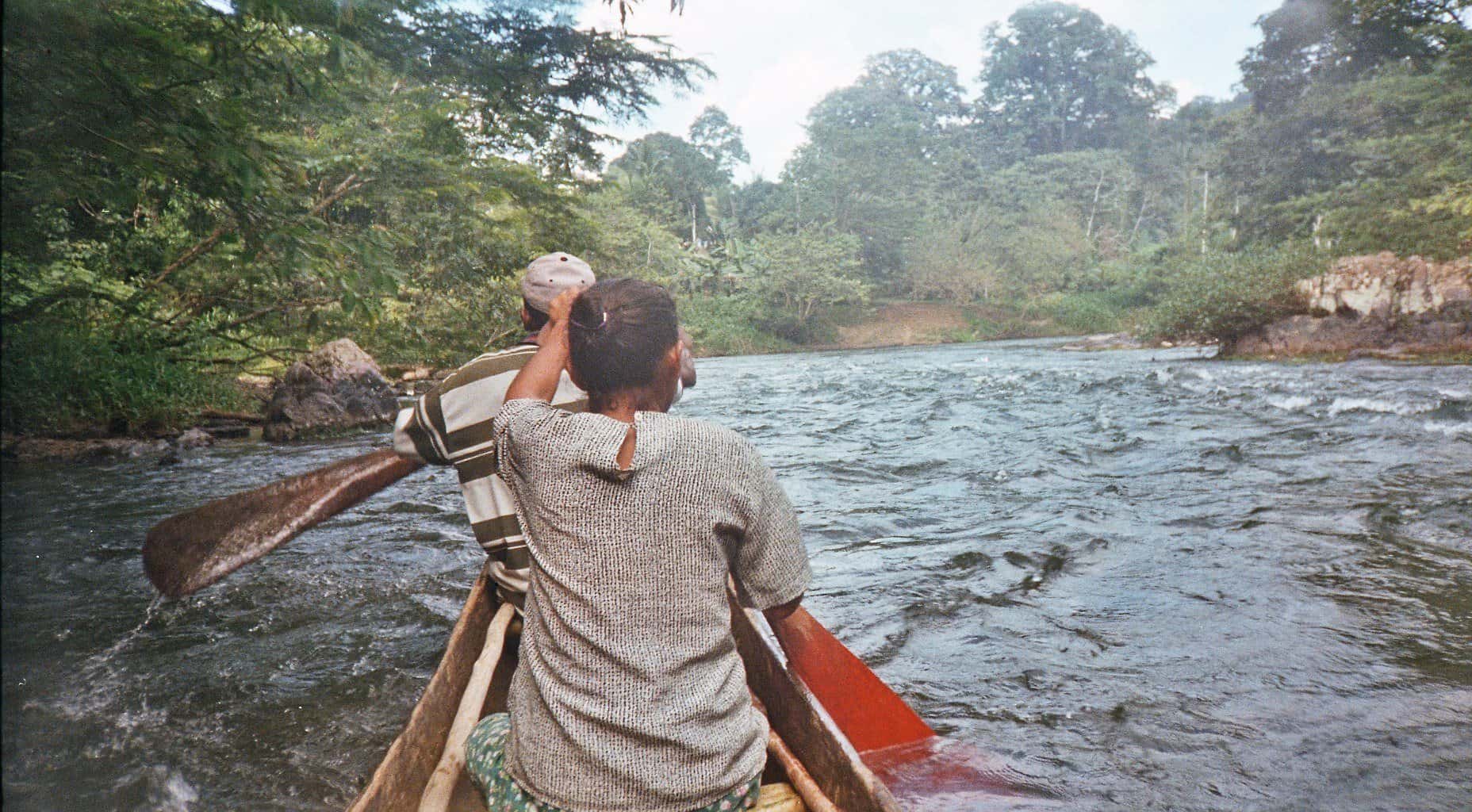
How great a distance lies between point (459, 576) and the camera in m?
4.77

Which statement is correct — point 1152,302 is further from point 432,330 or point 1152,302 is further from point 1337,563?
point 1337,563

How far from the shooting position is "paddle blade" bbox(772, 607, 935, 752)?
7.39ft

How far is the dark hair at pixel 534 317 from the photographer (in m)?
2.49

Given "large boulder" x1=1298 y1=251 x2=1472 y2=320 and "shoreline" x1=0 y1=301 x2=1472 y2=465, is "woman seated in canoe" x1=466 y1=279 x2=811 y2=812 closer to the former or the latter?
"shoreline" x1=0 y1=301 x2=1472 y2=465

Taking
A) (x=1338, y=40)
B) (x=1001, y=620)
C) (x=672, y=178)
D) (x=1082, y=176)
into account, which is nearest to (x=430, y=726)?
(x=1001, y=620)

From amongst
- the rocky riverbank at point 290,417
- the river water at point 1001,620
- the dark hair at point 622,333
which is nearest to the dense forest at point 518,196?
the rocky riverbank at point 290,417

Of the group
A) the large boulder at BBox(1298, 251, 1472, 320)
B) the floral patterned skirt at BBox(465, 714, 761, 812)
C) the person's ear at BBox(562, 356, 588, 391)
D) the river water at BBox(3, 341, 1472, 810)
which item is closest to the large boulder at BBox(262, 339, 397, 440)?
the river water at BBox(3, 341, 1472, 810)

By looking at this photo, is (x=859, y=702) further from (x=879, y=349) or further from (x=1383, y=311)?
(x=879, y=349)

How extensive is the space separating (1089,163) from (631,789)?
49.9 meters

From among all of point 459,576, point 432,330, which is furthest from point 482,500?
point 432,330

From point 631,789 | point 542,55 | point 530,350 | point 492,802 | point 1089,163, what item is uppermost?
point 1089,163

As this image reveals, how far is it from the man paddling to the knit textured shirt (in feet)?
1.94

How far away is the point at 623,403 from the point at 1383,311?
16.1 metres

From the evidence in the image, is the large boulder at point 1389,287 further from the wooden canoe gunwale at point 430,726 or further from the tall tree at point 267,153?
the wooden canoe gunwale at point 430,726
